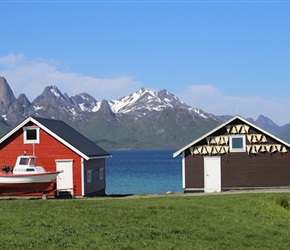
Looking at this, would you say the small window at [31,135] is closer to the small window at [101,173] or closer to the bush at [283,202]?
the small window at [101,173]

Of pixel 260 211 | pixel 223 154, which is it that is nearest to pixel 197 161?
pixel 223 154

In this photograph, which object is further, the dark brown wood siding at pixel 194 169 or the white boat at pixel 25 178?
the dark brown wood siding at pixel 194 169

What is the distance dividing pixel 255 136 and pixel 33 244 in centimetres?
2851

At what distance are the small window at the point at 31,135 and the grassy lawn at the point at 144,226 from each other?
14767 mm

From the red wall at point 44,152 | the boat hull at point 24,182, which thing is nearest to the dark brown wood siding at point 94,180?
the red wall at point 44,152

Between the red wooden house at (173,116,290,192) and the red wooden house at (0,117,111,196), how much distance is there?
6755 mm

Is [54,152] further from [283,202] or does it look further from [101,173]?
[283,202]

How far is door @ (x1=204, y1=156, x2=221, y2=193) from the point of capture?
4472 cm

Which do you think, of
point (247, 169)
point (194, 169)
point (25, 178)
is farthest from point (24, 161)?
point (247, 169)

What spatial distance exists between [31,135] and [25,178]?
469cm

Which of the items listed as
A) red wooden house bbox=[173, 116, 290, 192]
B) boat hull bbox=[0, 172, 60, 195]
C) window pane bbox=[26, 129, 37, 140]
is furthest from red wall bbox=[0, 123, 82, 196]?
red wooden house bbox=[173, 116, 290, 192]

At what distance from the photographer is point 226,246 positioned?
20516 millimetres

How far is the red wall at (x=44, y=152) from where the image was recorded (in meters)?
43.6

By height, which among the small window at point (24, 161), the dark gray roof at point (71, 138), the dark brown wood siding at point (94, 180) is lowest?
the dark brown wood siding at point (94, 180)
